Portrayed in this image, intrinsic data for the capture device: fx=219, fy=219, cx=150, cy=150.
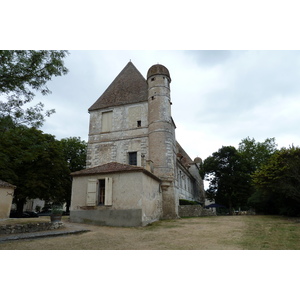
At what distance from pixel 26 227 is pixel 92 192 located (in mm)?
4462

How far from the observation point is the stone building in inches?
Answer: 515

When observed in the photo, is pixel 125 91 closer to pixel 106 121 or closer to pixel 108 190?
pixel 106 121

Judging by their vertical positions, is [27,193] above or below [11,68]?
below

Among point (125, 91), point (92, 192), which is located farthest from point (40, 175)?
point (92, 192)

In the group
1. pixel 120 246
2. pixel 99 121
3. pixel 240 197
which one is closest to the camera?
pixel 120 246

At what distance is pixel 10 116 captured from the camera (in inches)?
294

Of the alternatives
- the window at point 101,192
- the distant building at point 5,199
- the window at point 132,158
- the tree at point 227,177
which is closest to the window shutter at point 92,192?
the window at point 101,192

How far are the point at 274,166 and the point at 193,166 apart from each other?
22997 millimetres

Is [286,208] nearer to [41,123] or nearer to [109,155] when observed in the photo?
[109,155]

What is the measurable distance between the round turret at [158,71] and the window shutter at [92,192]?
1189 cm

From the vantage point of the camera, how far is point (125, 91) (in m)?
22.4

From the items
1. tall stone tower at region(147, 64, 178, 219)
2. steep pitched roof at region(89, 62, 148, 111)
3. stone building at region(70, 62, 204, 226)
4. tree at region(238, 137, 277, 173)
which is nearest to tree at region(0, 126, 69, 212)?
stone building at region(70, 62, 204, 226)

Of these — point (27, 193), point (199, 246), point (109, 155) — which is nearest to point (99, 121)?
point (109, 155)

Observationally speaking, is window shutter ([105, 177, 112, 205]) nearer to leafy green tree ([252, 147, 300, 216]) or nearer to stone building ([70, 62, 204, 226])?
stone building ([70, 62, 204, 226])
